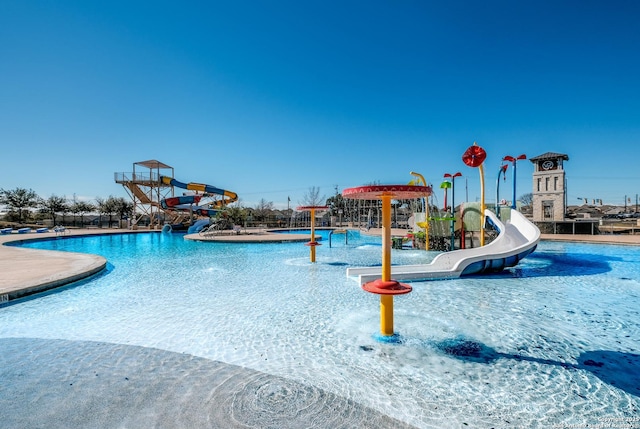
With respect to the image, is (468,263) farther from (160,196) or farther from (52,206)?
(52,206)

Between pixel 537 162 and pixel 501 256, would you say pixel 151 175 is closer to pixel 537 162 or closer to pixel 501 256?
pixel 501 256

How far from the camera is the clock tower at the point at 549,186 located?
2677 cm

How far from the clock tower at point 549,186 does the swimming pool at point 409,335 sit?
21.0 m

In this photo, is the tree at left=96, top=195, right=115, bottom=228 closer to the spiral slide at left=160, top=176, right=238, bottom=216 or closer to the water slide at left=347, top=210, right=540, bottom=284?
the spiral slide at left=160, top=176, right=238, bottom=216

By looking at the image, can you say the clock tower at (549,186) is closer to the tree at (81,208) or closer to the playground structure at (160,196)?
the playground structure at (160,196)

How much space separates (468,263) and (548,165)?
25.0 m

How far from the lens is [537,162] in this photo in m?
28.3

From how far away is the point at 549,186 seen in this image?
2744 cm

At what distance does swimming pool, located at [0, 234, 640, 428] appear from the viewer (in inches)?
117

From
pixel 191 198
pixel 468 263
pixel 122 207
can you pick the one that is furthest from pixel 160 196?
pixel 468 263

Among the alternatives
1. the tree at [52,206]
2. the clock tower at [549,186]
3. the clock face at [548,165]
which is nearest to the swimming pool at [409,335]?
the clock tower at [549,186]

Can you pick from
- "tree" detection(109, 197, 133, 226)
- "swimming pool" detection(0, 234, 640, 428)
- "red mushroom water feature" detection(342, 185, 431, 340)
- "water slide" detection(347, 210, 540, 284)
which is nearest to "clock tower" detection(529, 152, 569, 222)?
"water slide" detection(347, 210, 540, 284)

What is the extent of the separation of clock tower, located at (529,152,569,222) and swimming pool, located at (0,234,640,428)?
69.0 ft

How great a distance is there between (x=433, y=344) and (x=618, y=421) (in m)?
1.86
